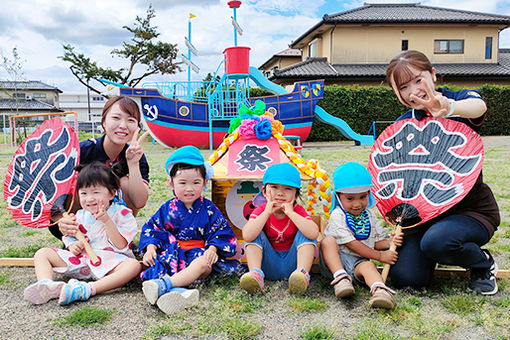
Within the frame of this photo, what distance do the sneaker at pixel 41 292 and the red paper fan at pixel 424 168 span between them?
2138 millimetres

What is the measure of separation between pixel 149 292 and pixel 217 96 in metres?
11.8

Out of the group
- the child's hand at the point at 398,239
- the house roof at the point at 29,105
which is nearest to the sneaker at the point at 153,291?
the child's hand at the point at 398,239

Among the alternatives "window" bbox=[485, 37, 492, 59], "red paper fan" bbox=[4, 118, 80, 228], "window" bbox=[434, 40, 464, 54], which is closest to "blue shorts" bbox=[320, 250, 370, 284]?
"red paper fan" bbox=[4, 118, 80, 228]

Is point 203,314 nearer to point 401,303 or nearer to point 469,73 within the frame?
point 401,303

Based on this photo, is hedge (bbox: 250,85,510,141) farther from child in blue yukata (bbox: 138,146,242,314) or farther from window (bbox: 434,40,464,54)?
child in blue yukata (bbox: 138,146,242,314)

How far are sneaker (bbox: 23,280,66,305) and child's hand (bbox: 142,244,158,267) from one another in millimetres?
524

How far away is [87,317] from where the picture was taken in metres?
2.12

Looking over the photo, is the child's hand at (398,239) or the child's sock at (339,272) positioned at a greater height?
the child's hand at (398,239)

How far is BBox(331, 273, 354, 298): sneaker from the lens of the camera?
2.29 metres

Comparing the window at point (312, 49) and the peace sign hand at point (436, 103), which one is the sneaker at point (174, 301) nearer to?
the peace sign hand at point (436, 103)

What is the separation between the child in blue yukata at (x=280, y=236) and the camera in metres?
2.44

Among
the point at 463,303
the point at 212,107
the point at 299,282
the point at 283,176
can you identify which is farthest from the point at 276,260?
the point at 212,107

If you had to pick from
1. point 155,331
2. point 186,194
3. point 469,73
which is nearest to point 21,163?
point 186,194

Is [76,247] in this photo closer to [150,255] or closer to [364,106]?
[150,255]
